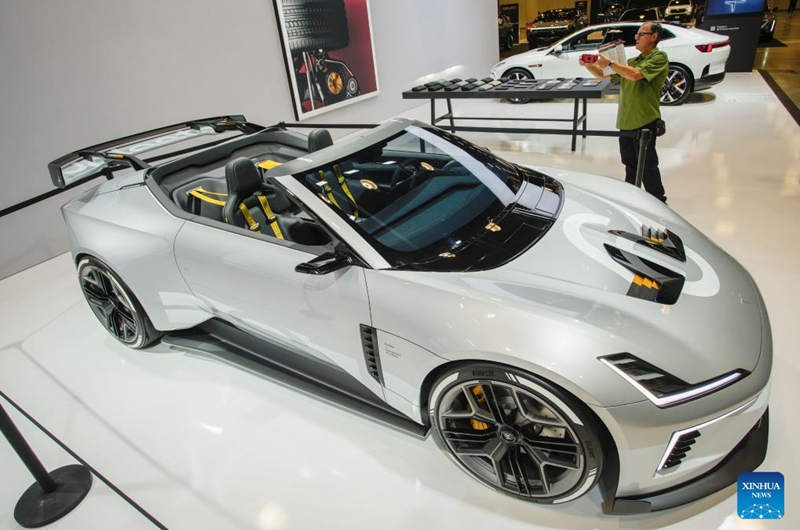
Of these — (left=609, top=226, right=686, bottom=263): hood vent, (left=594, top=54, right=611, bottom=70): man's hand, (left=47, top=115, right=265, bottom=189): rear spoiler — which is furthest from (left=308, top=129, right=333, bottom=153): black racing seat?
(left=594, top=54, right=611, bottom=70): man's hand

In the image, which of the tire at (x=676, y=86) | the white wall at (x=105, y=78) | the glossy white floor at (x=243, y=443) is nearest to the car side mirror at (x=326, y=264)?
the glossy white floor at (x=243, y=443)

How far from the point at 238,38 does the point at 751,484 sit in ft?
21.0

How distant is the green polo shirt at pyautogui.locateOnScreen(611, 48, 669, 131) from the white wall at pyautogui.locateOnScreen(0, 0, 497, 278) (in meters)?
4.35

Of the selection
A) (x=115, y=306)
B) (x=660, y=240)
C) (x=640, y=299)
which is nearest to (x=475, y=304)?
(x=640, y=299)

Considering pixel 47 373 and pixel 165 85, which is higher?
pixel 165 85

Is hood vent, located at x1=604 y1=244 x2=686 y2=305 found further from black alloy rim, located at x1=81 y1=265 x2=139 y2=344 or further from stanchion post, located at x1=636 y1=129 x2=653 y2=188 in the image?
black alloy rim, located at x1=81 y1=265 x2=139 y2=344

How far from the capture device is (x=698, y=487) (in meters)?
1.64

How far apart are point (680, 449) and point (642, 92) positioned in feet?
10.6

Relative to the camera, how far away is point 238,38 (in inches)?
237

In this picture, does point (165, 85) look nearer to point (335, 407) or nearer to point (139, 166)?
point (139, 166)

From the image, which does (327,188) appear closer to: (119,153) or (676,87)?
(119,153)

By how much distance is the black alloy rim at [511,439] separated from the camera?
65.6 inches

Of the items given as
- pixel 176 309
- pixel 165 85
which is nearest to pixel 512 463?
pixel 176 309

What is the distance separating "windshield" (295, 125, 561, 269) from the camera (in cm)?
199
